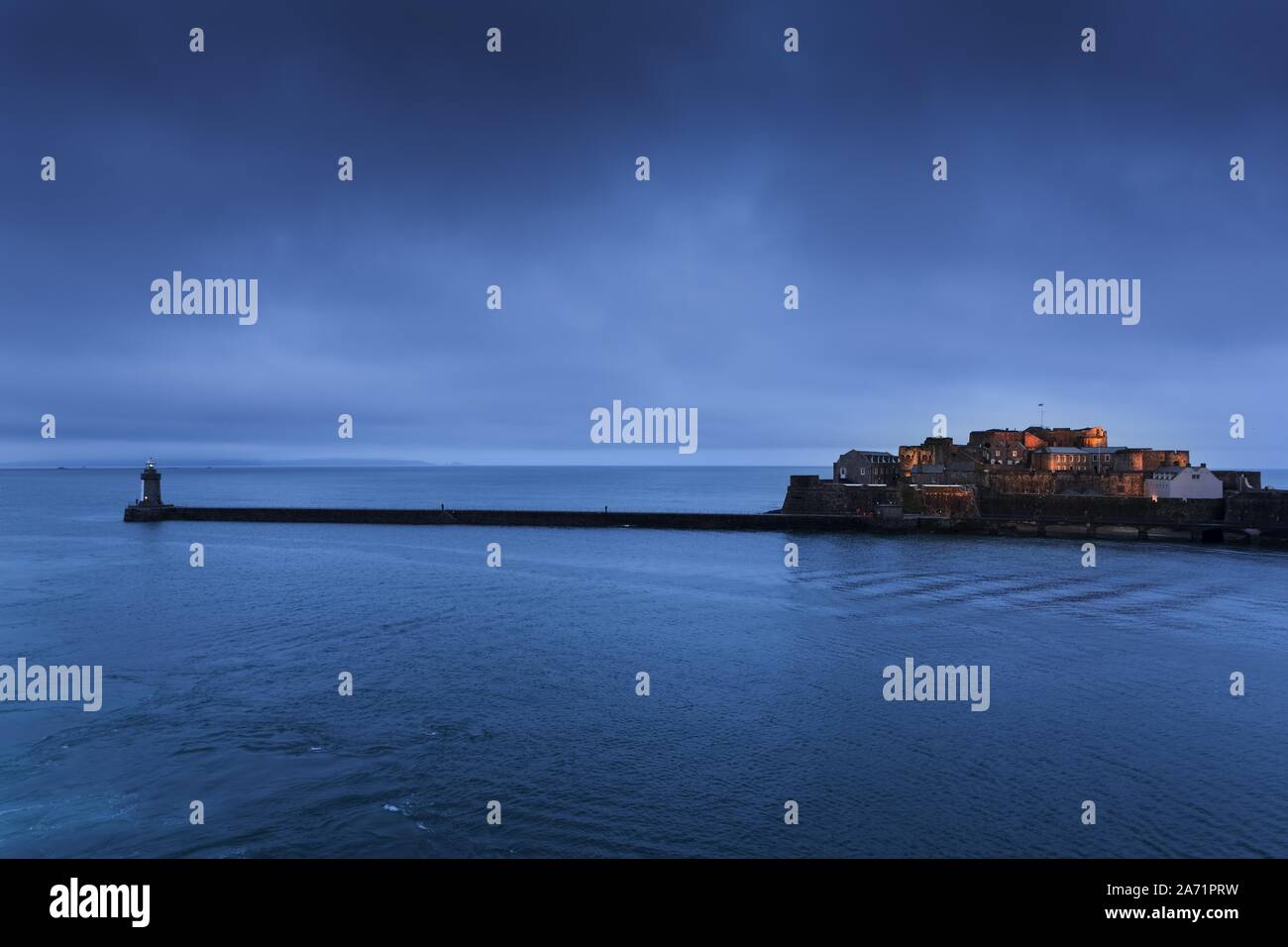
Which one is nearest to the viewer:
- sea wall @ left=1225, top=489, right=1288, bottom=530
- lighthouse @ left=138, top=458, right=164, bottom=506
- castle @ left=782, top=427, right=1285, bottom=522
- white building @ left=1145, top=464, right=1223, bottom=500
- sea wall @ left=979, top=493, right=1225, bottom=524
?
sea wall @ left=1225, top=489, right=1288, bottom=530

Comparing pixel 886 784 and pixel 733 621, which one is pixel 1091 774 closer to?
pixel 886 784

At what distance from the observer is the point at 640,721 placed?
25.3 meters

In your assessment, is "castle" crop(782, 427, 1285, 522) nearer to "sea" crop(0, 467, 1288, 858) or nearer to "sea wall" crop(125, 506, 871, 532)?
"sea wall" crop(125, 506, 871, 532)

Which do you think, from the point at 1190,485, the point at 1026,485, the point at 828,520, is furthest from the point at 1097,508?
the point at 828,520

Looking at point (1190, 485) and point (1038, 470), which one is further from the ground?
point (1038, 470)

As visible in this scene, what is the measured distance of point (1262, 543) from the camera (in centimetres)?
7719

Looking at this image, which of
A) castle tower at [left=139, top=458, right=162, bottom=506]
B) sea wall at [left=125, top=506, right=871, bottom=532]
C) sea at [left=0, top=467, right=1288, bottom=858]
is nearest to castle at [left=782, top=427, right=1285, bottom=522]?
sea wall at [left=125, top=506, right=871, bottom=532]

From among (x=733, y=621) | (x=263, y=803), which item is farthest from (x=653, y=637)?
(x=263, y=803)

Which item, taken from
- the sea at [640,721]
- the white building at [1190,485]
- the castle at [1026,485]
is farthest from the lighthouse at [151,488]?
the white building at [1190,485]

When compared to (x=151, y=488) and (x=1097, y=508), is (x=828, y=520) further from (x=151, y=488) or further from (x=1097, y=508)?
(x=151, y=488)

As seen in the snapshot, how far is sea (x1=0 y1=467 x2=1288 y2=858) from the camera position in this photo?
17594mm

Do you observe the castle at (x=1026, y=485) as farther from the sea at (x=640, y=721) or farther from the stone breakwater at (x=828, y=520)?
the sea at (x=640, y=721)

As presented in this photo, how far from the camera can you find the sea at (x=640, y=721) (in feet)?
57.7

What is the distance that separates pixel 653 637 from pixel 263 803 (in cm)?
2206
